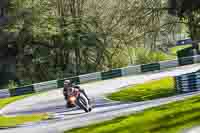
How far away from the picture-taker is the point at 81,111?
23.5 metres

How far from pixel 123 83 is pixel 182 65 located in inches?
317

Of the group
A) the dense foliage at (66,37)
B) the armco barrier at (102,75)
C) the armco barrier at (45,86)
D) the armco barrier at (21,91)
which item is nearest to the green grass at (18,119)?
the armco barrier at (21,91)

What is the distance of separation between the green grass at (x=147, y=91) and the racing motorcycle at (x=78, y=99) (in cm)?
514

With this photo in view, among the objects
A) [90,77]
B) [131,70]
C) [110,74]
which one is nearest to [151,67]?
[131,70]

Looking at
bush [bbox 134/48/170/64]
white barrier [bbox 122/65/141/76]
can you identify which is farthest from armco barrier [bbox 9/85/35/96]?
bush [bbox 134/48/170/64]

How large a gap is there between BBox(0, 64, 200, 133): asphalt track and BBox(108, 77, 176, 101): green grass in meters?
1.21

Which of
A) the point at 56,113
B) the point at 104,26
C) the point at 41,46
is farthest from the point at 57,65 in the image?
the point at 56,113

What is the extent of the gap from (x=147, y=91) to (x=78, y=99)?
8646 millimetres

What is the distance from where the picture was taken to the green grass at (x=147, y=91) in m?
27.6

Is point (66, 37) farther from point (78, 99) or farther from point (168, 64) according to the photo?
point (78, 99)

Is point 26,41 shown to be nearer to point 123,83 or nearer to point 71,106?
point 123,83

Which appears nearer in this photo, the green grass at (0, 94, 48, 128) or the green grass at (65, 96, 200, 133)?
the green grass at (65, 96, 200, 133)

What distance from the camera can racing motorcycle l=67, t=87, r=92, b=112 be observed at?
22.1 m

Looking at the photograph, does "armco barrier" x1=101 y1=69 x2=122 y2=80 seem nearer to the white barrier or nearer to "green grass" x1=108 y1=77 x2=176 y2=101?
the white barrier
